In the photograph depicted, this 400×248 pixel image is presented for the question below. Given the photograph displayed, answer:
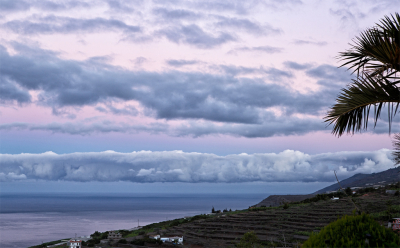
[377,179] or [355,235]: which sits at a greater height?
[355,235]

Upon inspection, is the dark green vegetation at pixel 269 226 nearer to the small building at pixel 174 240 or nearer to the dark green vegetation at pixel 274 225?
the dark green vegetation at pixel 274 225

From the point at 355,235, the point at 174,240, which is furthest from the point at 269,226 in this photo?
the point at 355,235

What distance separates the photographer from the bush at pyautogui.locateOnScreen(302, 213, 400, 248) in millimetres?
4318

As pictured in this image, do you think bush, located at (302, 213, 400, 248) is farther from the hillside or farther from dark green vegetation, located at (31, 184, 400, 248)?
the hillside

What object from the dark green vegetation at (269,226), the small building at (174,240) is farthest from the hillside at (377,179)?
the small building at (174,240)

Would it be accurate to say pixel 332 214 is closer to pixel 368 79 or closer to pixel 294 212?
pixel 294 212

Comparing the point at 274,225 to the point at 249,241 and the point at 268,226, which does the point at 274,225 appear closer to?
the point at 268,226

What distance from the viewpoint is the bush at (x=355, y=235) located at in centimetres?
432

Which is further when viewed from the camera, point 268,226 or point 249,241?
point 268,226

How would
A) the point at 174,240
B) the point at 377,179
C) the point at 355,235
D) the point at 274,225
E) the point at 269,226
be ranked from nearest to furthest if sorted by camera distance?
the point at 355,235
the point at 174,240
the point at 269,226
the point at 274,225
the point at 377,179

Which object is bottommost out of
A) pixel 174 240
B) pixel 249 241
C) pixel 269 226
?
pixel 174 240

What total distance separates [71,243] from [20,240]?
162ft

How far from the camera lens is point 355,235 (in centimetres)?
440

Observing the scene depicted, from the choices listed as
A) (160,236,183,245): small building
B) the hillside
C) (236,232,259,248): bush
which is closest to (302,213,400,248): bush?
(236,232,259,248): bush
